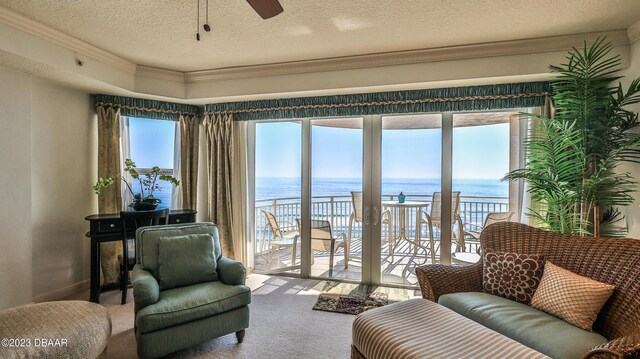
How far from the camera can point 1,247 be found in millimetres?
2727

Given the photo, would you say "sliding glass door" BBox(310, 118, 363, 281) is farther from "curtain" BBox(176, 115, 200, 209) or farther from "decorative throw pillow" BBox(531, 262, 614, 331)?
"decorative throw pillow" BBox(531, 262, 614, 331)

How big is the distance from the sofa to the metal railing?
1.06 metres

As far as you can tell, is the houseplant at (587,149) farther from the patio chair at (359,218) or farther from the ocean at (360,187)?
the patio chair at (359,218)

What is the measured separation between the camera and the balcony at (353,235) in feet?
11.2

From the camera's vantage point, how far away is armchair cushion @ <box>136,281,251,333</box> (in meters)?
2.00

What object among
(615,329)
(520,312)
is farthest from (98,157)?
(615,329)

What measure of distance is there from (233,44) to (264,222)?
2.25 meters

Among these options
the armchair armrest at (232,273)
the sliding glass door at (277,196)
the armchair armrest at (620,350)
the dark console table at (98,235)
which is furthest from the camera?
the sliding glass door at (277,196)

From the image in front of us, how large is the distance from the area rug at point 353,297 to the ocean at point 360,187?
1100 millimetres

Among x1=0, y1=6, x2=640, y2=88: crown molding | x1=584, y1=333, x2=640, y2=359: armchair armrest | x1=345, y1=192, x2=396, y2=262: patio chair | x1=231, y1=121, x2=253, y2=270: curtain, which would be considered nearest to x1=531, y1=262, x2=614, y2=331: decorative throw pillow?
x1=584, y1=333, x2=640, y2=359: armchair armrest

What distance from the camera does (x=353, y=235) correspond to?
3816 millimetres

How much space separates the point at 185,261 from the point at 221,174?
1602 millimetres

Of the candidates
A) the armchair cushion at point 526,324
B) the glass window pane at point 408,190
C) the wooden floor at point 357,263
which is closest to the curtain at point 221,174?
the wooden floor at point 357,263

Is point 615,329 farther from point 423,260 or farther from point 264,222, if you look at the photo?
point 264,222
